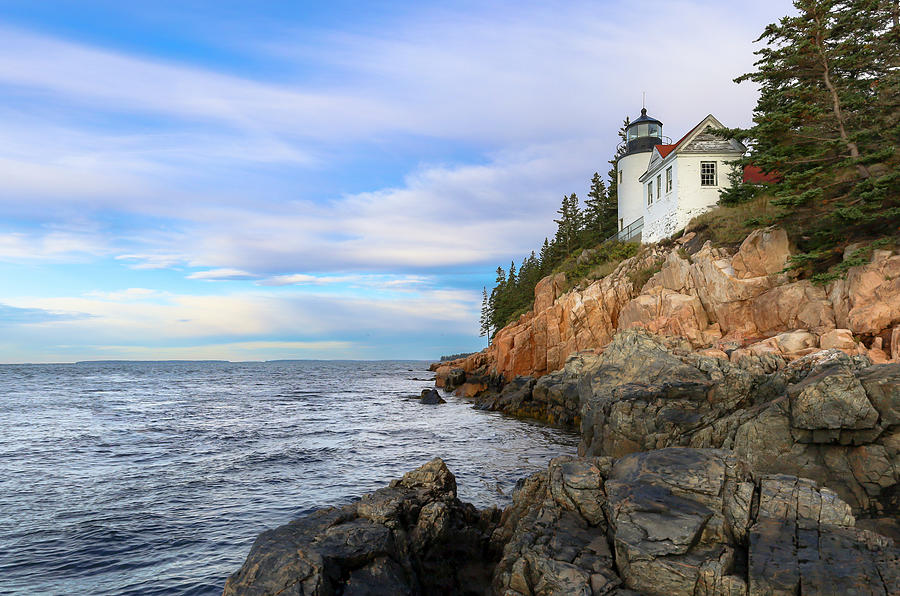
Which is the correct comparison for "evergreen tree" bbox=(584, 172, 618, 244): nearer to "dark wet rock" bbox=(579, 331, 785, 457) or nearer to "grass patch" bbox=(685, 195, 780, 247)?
"grass patch" bbox=(685, 195, 780, 247)

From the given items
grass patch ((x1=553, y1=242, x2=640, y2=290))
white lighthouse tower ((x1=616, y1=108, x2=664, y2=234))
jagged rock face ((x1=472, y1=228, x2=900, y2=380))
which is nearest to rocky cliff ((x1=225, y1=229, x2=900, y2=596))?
jagged rock face ((x1=472, y1=228, x2=900, y2=380))

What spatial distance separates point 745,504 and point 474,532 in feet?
15.4

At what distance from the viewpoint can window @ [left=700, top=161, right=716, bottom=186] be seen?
36.2m

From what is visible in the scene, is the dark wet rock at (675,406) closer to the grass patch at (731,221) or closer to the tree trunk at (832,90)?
the grass patch at (731,221)

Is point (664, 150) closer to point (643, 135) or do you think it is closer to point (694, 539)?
point (643, 135)

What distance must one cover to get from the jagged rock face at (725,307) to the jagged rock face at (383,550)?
48.5 ft

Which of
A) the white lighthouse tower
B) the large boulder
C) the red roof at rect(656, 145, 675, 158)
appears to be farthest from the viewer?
the white lighthouse tower

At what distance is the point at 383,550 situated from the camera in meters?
7.65

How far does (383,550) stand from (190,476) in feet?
42.7

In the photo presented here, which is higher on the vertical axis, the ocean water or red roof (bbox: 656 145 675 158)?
red roof (bbox: 656 145 675 158)

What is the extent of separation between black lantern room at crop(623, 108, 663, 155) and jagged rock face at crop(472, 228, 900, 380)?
54.8 ft

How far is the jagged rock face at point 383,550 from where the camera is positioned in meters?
6.87

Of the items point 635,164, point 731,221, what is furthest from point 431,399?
point 635,164

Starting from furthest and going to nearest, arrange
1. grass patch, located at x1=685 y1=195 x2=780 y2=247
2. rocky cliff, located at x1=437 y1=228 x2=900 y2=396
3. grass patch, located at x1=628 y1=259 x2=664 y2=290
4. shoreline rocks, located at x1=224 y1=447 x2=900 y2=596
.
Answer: grass patch, located at x1=628 y1=259 x2=664 y2=290 < grass patch, located at x1=685 y1=195 x2=780 y2=247 < rocky cliff, located at x1=437 y1=228 x2=900 y2=396 < shoreline rocks, located at x1=224 y1=447 x2=900 y2=596
